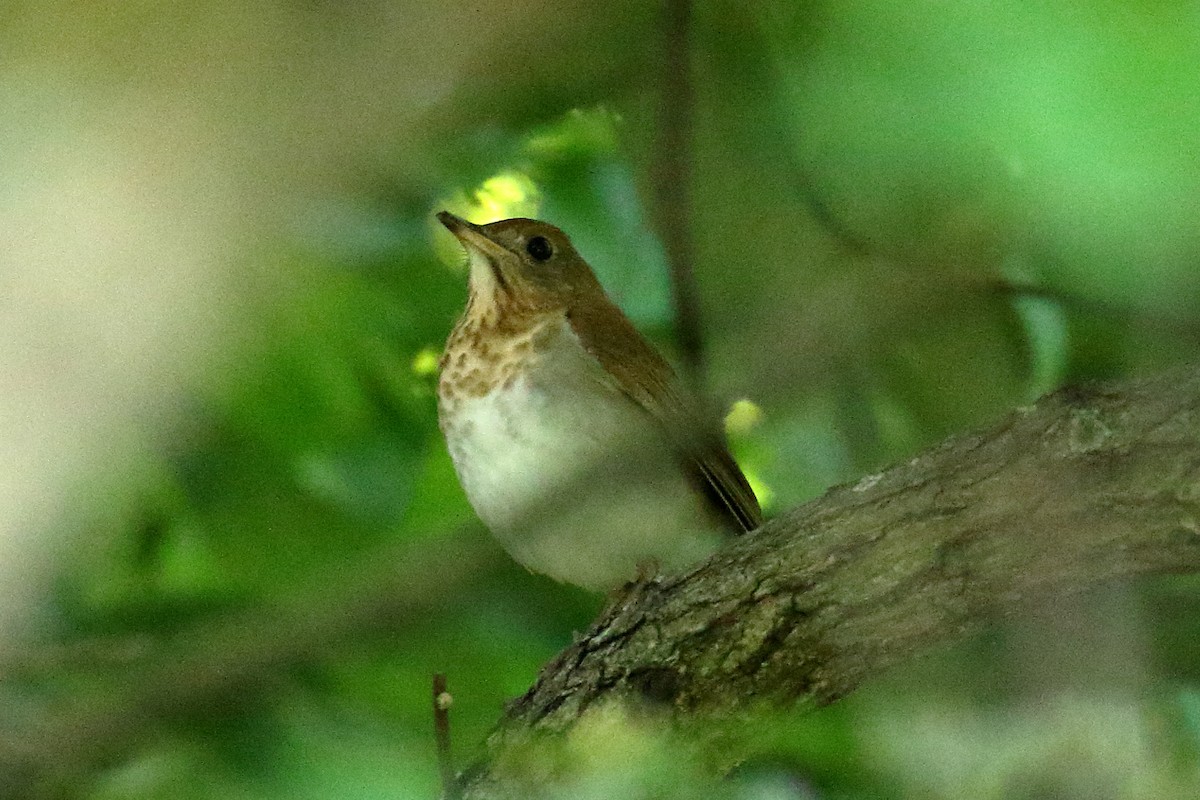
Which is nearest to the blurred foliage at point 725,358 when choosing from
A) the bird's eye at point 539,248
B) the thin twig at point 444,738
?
the thin twig at point 444,738

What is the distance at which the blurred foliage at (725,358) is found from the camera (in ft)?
1.90

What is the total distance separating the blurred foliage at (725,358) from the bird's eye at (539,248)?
0.64 feet

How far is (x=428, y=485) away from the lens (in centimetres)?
222

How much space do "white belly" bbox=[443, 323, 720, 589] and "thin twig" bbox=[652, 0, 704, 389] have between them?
6.3 inches

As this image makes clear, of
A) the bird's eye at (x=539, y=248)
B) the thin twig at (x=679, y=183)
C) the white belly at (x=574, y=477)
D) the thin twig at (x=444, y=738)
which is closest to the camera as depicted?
the thin twig at (x=444, y=738)

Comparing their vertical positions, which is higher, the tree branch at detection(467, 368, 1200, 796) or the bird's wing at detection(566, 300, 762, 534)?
the bird's wing at detection(566, 300, 762, 534)

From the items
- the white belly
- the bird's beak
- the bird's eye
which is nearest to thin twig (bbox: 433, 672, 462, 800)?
the white belly

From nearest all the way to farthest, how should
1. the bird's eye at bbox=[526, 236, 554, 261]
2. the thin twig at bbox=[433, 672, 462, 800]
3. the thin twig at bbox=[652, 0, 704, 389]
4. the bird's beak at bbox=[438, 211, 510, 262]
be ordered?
the thin twig at bbox=[433, 672, 462, 800] → the thin twig at bbox=[652, 0, 704, 389] → the bird's beak at bbox=[438, 211, 510, 262] → the bird's eye at bbox=[526, 236, 554, 261]

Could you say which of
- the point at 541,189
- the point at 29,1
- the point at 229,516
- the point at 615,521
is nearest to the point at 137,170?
the point at 29,1

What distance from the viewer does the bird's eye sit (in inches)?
96.3

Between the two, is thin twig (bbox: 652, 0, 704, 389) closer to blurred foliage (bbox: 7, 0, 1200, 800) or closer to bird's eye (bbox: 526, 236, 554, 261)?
blurred foliage (bbox: 7, 0, 1200, 800)

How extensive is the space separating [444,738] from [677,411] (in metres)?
0.98

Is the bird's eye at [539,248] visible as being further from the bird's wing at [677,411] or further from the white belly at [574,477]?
the white belly at [574,477]

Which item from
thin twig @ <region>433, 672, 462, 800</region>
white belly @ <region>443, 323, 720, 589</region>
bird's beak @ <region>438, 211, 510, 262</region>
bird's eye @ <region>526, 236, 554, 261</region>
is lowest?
thin twig @ <region>433, 672, 462, 800</region>
